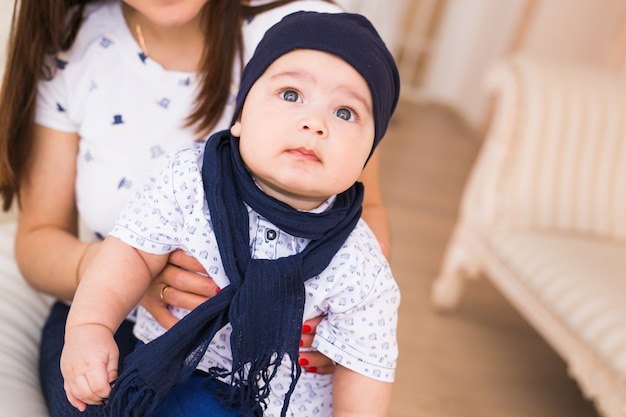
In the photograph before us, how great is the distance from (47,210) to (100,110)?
8.3 inches

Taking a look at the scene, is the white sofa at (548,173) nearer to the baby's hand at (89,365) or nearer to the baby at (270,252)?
the baby at (270,252)

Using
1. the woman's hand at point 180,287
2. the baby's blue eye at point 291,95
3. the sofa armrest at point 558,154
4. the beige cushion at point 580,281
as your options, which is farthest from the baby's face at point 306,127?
the sofa armrest at point 558,154

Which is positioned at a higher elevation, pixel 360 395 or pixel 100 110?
pixel 100 110

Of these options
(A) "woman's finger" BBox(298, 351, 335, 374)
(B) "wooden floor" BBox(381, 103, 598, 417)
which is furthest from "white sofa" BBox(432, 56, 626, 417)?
(A) "woman's finger" BBox(298, 351, 335, 374)

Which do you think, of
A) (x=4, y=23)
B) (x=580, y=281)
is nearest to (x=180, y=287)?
(x=4, y=23)

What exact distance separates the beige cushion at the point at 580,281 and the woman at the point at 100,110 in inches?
35.7

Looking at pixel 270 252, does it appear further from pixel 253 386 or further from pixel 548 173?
pixel 548 173

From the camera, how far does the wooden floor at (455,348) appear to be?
2.25 meters

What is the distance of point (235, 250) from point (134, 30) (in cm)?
55

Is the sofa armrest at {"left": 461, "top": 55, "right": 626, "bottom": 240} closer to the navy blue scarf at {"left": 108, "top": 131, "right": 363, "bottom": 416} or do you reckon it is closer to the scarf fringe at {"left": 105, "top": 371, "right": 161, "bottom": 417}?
the navy blue scarf at {"left": 108, "top": 131, "right": 363, "bottom": 416}

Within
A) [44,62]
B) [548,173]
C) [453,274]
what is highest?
[44,62]

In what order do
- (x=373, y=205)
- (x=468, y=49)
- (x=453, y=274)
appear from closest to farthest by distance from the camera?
1. (x=373, y=205)
2. (x=453, y=274)
3. (x=468, y=49)

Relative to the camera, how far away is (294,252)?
37.7 inches

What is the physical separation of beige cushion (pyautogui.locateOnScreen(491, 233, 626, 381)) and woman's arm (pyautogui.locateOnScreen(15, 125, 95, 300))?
1361 mm
